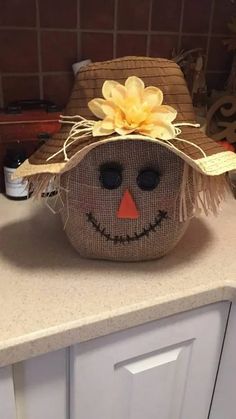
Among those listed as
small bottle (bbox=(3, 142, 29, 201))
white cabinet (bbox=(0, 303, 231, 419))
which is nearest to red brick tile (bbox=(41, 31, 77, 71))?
small bottle (bbox=(3, 142, 29, 201))

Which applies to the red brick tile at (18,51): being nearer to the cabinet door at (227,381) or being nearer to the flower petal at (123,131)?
the flower petal at (123,131)

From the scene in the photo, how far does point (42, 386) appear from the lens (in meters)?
0.55

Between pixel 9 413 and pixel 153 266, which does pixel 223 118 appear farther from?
pixel 9 413

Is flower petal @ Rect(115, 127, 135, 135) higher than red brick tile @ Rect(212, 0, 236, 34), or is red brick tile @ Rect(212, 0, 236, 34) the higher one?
red brick tile @ Rect(212, 0, 236, 34)

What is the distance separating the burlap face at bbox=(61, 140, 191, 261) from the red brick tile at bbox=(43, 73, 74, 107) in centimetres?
42

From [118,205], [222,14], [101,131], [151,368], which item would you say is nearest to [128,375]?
[151,368]

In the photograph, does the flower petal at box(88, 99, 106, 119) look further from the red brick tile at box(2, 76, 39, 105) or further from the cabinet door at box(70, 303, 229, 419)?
the red brick tile at box(2, 76, 39, 105)

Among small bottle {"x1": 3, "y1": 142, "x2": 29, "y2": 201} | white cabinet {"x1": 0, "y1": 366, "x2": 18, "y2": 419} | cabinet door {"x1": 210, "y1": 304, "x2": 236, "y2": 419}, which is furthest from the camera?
small bottle {"x1": 3, "y1": 142, "x2": 29, "y2": 201}

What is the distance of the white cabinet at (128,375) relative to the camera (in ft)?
1.76

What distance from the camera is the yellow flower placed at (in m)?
0.51

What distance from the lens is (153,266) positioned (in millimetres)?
624

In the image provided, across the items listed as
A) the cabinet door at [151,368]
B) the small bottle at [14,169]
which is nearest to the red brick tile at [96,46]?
the small bottle at [14,169]

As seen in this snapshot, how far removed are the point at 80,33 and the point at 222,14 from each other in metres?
0.37

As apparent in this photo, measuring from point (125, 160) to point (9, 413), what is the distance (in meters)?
0.36
